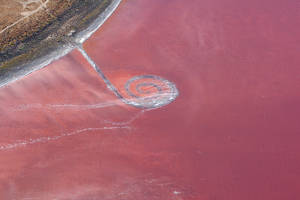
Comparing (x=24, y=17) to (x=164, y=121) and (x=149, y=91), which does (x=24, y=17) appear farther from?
(x=164, y=121)

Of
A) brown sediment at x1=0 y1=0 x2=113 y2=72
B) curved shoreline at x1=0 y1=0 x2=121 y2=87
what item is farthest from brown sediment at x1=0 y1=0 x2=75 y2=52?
curved shoreline at x1=0 y1=0 x2=121 y2=87

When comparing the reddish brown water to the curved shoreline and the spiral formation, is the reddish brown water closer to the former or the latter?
the spiral formation

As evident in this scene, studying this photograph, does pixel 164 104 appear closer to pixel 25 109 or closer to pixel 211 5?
pixel 25 109

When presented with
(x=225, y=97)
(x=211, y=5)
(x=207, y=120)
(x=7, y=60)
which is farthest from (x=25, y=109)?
(x=211, y=5)

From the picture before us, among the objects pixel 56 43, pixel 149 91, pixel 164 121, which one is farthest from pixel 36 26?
pixel 164 121

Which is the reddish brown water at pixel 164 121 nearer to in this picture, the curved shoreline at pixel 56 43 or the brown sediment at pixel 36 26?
the curved shoreline at pixel 56 43

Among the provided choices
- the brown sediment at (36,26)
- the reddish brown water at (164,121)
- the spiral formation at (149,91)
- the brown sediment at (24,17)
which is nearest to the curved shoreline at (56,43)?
the brown sediment at (36,26)
